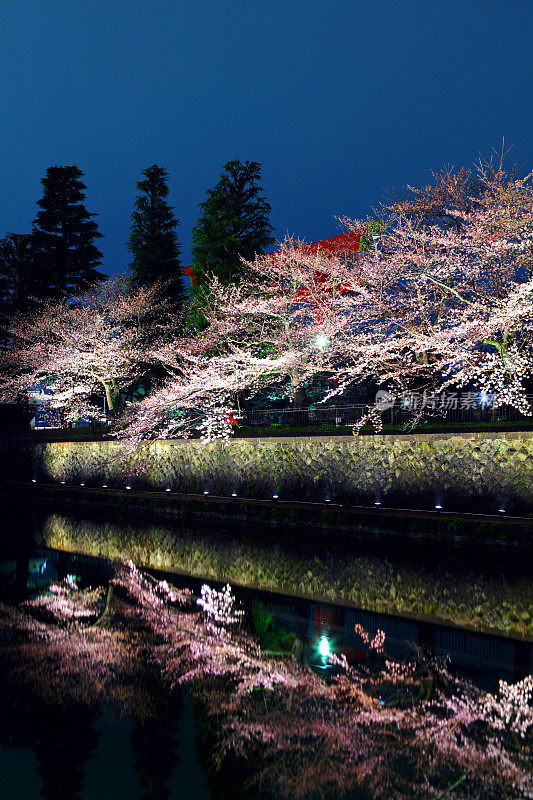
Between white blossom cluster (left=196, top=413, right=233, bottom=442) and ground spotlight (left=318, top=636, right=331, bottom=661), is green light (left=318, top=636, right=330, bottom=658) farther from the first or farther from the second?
white blossom cluster (left=196, top=413, right=233, bottom=442)

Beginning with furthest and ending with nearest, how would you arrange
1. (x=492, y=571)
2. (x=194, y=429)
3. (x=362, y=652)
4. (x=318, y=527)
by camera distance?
(x=194, y=429) < (x=318, y=527) < (x=492, y=571) < (x=362, y=652)

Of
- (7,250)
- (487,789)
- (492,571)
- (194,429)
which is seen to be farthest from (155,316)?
(487,789)

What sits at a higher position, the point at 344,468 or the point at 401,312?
the point at 401,312

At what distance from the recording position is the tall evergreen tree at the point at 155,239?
3528 centimetres

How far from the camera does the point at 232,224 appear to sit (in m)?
28.2

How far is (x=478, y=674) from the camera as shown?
7297 millimetres

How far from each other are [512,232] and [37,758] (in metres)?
17.8

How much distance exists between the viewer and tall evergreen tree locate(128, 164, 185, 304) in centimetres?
3528

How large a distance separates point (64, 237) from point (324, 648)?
32.7m

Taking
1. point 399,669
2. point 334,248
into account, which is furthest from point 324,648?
point 334,248

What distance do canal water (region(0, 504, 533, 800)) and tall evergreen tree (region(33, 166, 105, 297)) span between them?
29714 millimetres

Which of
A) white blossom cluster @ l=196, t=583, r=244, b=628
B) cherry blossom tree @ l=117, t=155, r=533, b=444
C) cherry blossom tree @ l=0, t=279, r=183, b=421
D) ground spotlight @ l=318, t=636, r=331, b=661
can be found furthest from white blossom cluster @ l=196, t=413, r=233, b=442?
ground spotlight @ l=318, t=636, r=331, b=661

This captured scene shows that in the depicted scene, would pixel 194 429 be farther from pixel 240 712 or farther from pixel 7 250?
pixel 7 250

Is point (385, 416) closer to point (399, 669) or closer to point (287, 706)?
point (399, 669)
